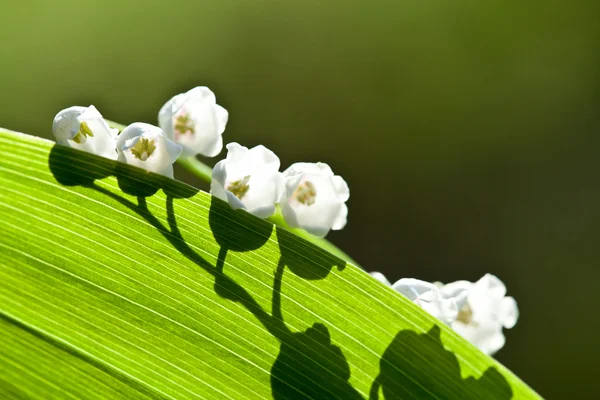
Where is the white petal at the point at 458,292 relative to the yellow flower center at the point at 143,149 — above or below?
below

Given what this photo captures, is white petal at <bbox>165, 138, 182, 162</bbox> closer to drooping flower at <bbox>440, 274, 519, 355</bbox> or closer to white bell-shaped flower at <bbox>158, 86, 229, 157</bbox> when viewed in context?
white bell-shaped flower at <bbox>158, 86, 229, 157</bbox>

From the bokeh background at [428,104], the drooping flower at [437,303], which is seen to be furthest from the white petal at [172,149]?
the bokeh background at [428,104]

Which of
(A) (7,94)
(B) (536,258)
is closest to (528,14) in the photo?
(B) (536,258)

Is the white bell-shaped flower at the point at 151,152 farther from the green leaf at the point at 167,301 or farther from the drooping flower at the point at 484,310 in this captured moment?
the drooping flower at the point at 484,310

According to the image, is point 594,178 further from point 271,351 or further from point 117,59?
point 271,351

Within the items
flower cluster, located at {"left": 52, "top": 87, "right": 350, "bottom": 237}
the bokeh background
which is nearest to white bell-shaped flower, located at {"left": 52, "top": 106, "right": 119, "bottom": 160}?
flower cluster, located at {"left": 52, "top": 87, "right": 350, "bottom": 237}

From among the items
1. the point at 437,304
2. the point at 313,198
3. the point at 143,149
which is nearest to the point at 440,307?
the point at 437,304
